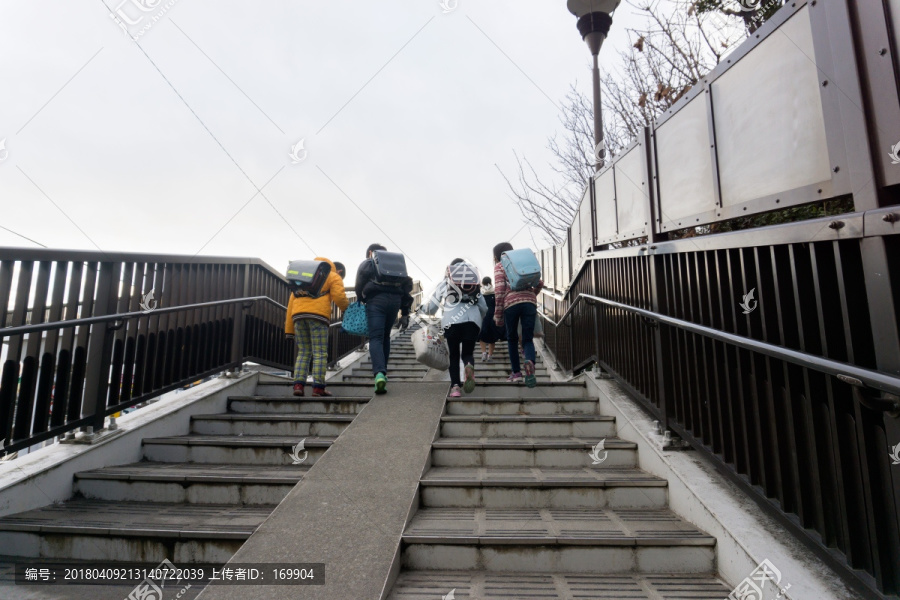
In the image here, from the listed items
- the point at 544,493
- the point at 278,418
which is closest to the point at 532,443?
the point at 544,493

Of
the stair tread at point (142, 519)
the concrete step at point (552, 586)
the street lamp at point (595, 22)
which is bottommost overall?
the concrete step at point (552, 586)

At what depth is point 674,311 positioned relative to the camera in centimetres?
332

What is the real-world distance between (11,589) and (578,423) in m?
3.56

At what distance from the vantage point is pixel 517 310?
5344 mm

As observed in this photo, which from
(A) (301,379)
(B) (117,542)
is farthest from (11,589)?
(A) (301,379)

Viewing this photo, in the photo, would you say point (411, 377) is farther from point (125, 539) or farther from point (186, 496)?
point (125, 539)

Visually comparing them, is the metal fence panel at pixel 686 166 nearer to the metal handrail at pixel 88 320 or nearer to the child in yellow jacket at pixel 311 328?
the child in yellow jacket at pixel 311 328

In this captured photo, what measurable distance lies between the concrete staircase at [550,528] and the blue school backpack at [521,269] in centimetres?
178

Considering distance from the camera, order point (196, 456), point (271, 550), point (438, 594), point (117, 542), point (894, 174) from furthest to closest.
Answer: point (196, 456) < point (117, 542) < point (271, 550) < point (438, 594) < point (894, 174)

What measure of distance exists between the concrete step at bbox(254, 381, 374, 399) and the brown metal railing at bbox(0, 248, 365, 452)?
0.44m

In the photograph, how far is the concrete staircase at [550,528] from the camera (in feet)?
7.37

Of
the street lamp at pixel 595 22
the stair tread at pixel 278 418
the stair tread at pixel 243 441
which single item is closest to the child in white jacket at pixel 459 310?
the stair tread at pixel 278 418

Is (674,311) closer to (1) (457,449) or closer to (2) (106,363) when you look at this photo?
(1) (457,449)

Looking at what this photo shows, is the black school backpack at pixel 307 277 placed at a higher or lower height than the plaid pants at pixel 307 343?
higher
